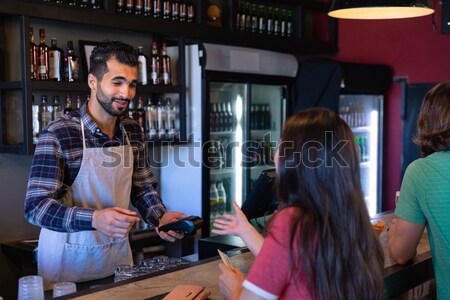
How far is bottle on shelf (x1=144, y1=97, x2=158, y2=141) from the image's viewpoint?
4195 mm

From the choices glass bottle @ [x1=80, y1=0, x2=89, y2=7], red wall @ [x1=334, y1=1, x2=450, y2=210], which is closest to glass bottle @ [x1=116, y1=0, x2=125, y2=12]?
glass bottle @ [x1=80, y1=0, x2=89, y2=7]

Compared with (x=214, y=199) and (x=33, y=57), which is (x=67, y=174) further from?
(x=214, y=199)

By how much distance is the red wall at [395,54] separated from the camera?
5.80 metres

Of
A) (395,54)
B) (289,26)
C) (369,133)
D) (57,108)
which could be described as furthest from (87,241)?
(395,54)

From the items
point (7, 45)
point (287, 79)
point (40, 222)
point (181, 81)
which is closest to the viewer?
point (40, 222)

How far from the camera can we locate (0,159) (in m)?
3.64

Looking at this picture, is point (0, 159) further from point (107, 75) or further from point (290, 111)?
point (290, 111)

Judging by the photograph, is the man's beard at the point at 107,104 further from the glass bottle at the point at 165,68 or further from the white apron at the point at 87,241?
the glass bottle at the point at 165,68

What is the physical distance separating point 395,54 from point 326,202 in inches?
196

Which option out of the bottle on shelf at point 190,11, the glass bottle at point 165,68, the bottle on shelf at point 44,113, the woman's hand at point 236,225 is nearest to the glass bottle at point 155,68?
the glass bottle at point 165,68

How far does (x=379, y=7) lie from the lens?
8.94ft

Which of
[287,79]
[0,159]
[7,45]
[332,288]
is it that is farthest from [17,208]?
[332,288]

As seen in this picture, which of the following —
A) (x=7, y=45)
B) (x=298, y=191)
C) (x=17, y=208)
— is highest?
(x=7, y=45)

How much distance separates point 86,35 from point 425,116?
2620 mm
